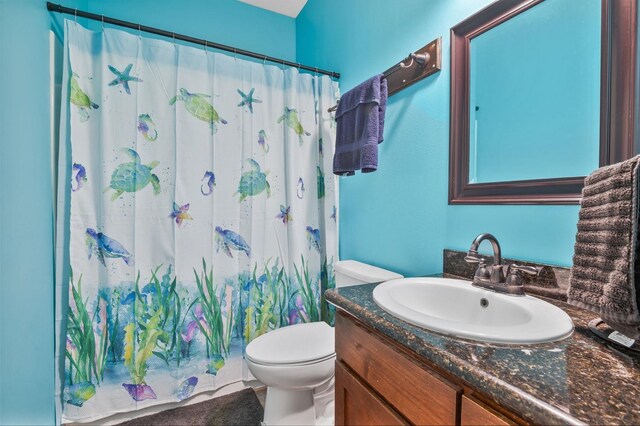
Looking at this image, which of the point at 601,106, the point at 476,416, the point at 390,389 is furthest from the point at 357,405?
the point at 601,106

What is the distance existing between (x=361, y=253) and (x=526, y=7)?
1250 mm

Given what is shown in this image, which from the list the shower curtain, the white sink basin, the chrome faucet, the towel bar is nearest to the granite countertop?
the white sink basin

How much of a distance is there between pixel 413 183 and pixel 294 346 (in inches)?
36.6

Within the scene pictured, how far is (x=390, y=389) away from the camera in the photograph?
0.66 m

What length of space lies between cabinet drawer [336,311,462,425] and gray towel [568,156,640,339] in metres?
0.30

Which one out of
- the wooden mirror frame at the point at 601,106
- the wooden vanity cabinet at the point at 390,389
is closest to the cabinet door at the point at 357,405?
the wooden vanity cabinet at the point at 390,389

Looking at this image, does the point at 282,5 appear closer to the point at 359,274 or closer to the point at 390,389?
the point at 359,274

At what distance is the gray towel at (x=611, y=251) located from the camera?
47 cm

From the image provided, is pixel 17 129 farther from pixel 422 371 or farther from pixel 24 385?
pixel 422 371

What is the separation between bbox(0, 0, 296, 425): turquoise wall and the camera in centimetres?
104

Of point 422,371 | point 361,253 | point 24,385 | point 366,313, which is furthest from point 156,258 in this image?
point 422,371

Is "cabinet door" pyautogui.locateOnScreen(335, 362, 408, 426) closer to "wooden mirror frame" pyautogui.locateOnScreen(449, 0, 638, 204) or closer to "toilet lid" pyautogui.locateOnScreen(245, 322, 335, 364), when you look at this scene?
"toilet lid" pyautogui.locateOnScreen(245, 322, 335, 364)

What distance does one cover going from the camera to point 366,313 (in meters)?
0.72

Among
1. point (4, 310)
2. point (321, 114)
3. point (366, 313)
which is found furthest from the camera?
point (321, 114)
